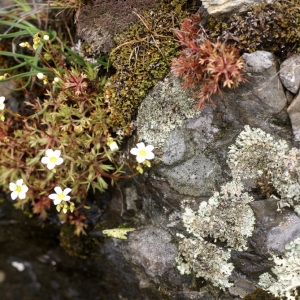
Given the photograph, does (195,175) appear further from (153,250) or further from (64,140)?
(64,140)

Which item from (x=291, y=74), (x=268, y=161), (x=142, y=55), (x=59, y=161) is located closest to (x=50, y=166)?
(x=59, y=161)

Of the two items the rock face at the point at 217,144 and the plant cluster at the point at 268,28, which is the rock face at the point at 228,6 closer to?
the plant cluster at the point at 268,28

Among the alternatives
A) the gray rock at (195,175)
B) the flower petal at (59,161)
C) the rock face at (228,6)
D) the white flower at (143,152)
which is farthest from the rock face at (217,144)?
the flower petal at (59,161)

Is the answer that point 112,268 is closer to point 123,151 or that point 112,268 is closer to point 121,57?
point 123,151

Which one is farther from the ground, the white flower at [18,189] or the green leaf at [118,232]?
the white flower at [18,189]

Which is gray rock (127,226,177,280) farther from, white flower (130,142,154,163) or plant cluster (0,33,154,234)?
white flower (130,142,154,163)

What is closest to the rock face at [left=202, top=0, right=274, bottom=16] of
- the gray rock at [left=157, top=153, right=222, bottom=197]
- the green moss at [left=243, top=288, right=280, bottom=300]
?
the gray rock at [left=157, top=153, right=222, bottom=197]

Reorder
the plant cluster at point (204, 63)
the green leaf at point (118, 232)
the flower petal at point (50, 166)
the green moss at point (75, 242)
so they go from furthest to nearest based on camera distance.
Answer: the green moss at point (75, 242), the green leaf at point (118, 232), the flower petal at point (50, 166), the plant cluster at point (204, 63)
